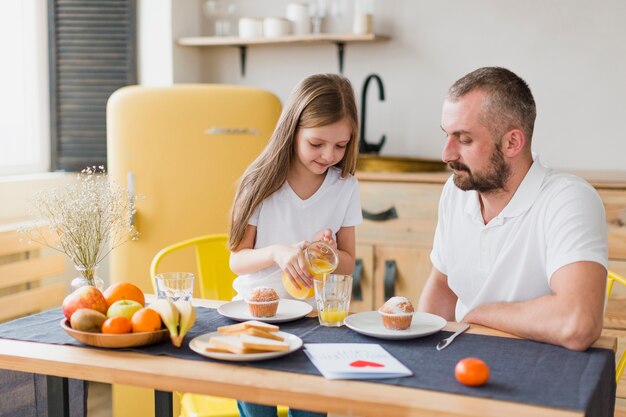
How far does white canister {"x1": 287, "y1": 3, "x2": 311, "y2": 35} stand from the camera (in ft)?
13.0

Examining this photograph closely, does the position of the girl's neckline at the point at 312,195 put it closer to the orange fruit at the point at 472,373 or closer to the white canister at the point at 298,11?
the orange fruit at the point at 472,373

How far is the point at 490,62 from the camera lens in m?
3.84

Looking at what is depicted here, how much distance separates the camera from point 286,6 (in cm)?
416

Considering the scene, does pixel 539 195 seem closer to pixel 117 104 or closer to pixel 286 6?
pixel 117 104

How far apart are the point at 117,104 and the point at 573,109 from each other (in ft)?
6.84

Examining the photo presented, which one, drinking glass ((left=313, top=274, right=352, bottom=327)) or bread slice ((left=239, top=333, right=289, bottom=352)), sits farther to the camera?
drinking glass ((left=313, top=274, right=352, bottom=327))

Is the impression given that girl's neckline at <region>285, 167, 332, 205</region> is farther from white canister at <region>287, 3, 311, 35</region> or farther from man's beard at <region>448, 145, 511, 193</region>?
white canister at <region>287, 3, 311, 35</region>

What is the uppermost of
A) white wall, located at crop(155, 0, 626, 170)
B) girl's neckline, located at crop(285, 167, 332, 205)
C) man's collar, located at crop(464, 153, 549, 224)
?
white wall, located at crop(155, 0, 626, 170)

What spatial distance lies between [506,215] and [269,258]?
2.09 feet

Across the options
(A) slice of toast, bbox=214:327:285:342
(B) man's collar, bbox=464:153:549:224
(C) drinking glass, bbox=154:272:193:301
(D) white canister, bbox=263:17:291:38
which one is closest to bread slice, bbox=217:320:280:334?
(A) slice of toast, bbox=214:327:285:342

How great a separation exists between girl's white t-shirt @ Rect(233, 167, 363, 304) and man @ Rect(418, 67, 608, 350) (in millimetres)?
365

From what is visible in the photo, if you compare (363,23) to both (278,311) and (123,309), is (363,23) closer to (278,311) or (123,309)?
(278,311)

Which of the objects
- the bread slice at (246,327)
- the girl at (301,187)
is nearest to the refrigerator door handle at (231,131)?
the girl at (301,187)

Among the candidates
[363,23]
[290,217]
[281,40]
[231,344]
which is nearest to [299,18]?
[281,40]
